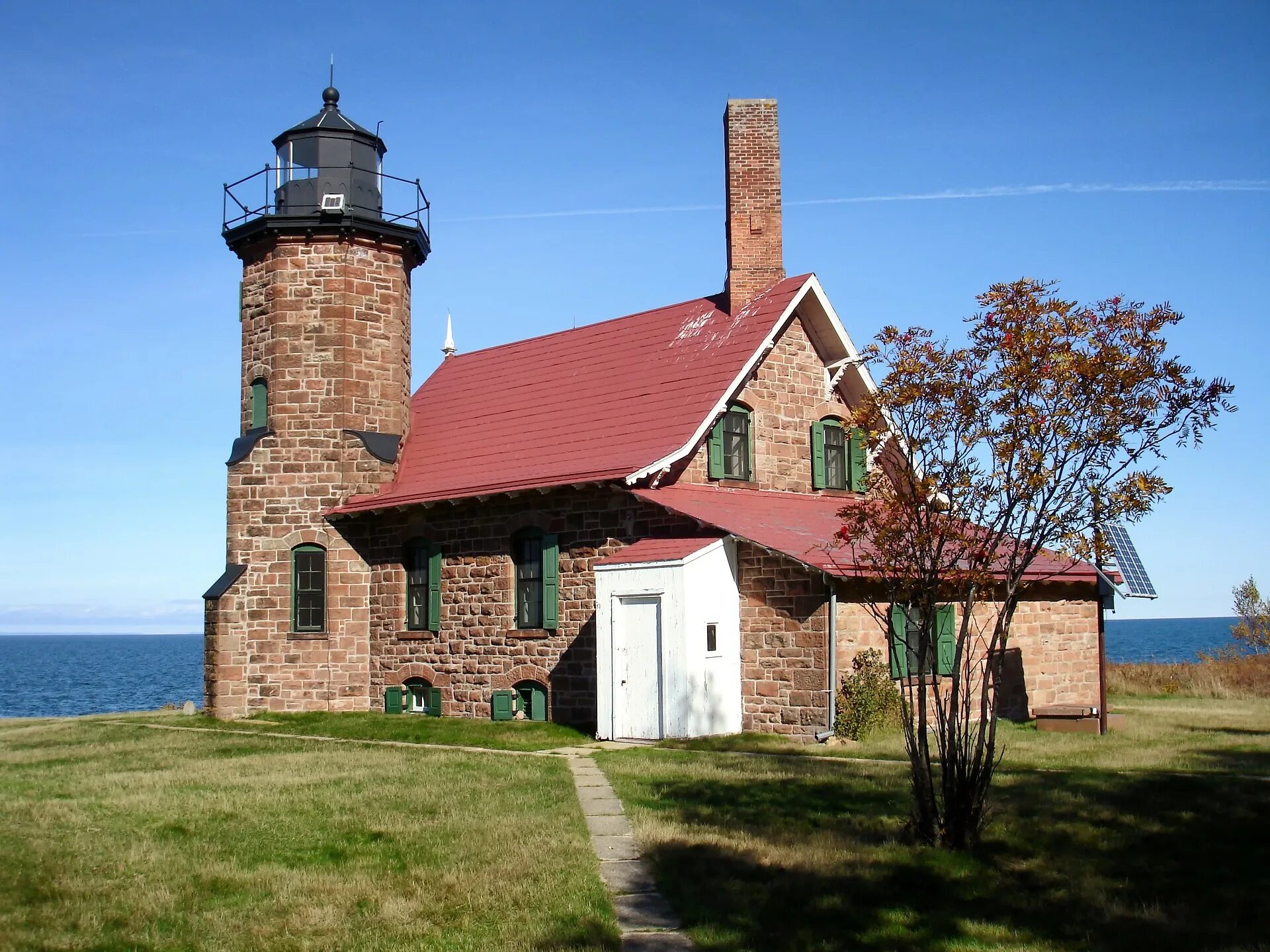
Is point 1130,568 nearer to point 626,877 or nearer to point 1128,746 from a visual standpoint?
point 1128,746

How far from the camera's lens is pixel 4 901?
26.5ft

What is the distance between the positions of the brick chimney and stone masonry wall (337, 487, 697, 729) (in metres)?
5.41

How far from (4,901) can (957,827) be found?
6.79 m

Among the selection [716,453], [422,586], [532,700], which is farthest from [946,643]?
[422,586]

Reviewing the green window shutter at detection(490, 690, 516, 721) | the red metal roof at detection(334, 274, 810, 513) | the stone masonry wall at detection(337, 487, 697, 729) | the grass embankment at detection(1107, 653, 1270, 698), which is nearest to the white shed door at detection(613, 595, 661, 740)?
the stone masonry wall at detection(337, 487, 697, 729)

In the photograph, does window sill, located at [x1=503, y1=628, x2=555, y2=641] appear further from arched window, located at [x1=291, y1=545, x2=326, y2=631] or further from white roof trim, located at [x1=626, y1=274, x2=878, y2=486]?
arched window, located at [x1=291, y1=545, x2=326, y2=631]

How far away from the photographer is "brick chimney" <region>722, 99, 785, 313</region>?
22203 millimetres

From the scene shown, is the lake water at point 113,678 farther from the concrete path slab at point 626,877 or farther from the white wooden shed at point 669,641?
the concrete path slab at point 626,877

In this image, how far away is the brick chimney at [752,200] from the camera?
22203 millimetres

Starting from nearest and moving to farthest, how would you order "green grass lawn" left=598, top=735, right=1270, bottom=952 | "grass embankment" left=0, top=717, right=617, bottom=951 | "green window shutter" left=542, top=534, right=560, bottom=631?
"green grass lawn" left=598, top=735, right=1270, bottom=952
"grass embankment" left=0, top=717, right=617, bottom=951
"green window shutter" left=542, top=534, right=560, bottom=631

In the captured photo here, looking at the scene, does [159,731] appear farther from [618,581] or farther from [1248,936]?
[1248,936]

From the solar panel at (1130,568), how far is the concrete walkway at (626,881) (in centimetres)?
1177

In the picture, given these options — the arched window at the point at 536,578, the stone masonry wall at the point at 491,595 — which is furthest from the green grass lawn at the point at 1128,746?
the arched window at the point at 536,578

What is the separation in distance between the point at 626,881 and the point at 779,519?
36.0ft
